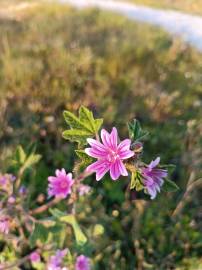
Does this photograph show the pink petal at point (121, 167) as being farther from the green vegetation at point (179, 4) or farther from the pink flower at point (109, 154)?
the green vegetation at point (179, 4)

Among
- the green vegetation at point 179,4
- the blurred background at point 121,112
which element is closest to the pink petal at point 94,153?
the blurred background at point 121,112

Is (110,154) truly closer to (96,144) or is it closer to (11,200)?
(96,144)

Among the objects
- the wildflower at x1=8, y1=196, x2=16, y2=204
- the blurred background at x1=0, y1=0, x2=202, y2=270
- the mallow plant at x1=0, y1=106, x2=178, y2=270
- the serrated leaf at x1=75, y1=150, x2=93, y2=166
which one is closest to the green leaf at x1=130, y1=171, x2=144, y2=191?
the mallow plant at x1=0, y1=106, x2=178, y2=270

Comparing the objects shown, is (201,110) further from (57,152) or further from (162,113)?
(57,152)

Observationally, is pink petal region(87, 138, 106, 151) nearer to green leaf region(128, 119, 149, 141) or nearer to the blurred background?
green leaf region(128, 119, 149, 141)

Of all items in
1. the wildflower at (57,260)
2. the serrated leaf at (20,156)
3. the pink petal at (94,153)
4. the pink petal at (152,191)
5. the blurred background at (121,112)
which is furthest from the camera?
the blurred background at (121,112)

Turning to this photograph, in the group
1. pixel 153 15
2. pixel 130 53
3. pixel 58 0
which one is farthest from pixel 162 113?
pixel 58 0

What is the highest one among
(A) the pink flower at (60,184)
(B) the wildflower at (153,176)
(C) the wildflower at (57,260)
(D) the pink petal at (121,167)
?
(D) the pink petal at (121,167)
